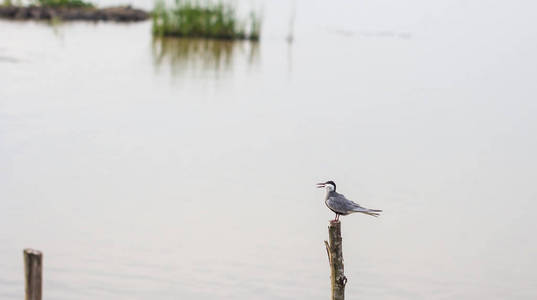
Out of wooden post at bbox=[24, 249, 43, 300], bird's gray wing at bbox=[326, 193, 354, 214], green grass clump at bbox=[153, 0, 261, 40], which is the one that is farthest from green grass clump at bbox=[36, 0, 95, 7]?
wooden post at bbox=[24, 249, 43, 300]

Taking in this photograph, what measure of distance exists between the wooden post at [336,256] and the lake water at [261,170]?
82.9 inches

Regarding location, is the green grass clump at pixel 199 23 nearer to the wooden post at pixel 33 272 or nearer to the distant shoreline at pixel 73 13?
the distant shoreline at pixel 73 13

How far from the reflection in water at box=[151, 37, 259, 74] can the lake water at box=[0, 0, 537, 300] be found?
15 cm

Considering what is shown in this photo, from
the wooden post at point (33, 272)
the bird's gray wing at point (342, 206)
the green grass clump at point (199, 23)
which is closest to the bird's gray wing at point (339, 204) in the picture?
the bird's gray wing at point (342, 206)

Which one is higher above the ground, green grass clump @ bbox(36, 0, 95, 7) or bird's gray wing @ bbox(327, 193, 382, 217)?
green grass clump @ bbox(36, 0, 95, 7)

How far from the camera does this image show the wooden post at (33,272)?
15.8 feet

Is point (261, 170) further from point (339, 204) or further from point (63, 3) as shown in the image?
point (63, 3)

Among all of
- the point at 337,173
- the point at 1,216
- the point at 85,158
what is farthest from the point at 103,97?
the point at 1,216

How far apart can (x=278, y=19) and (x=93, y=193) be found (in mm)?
24973

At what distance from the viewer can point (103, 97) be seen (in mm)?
16719

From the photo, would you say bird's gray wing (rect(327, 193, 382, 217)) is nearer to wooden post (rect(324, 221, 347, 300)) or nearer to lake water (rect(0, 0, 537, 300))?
wooden post (rect(324, 221, 347, 300))

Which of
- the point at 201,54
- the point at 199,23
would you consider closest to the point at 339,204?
the point at 201,54

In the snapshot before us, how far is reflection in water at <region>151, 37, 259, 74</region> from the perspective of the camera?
2203 centimetres

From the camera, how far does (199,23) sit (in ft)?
84.8
